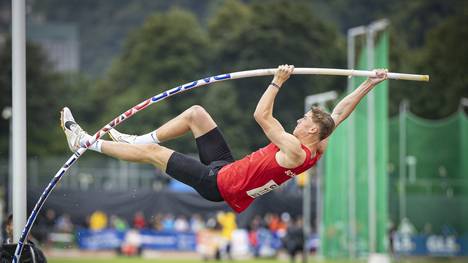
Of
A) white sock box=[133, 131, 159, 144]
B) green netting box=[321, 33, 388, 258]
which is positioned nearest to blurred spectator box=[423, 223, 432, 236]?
green netting box=[321, 33, 388, 258]

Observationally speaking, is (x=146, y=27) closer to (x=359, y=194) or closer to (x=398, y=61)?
(x=398, y=61)

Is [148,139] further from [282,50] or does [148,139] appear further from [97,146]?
[282,50]

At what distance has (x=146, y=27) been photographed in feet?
266

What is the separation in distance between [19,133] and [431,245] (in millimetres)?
26701

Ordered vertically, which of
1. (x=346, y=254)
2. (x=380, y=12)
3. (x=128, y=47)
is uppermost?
(x=380, y=12)

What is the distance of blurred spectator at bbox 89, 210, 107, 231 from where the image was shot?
3591 cm

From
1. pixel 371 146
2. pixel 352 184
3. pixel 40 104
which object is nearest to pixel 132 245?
pixel 352 184

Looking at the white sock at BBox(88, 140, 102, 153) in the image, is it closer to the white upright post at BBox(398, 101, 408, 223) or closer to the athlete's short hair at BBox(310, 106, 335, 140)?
the athlete's short hair at BBox(310, 106, 335, 140)

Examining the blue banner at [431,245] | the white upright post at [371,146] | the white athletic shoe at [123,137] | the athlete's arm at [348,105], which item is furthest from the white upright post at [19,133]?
the blue banner at [431,245]

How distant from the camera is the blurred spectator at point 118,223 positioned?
117 feet

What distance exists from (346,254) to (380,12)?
83.2 meters

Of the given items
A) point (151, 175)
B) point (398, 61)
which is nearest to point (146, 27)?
point (398, 61)

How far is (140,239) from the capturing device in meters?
35.8

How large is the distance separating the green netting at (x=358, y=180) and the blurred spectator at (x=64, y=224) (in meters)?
9.34
